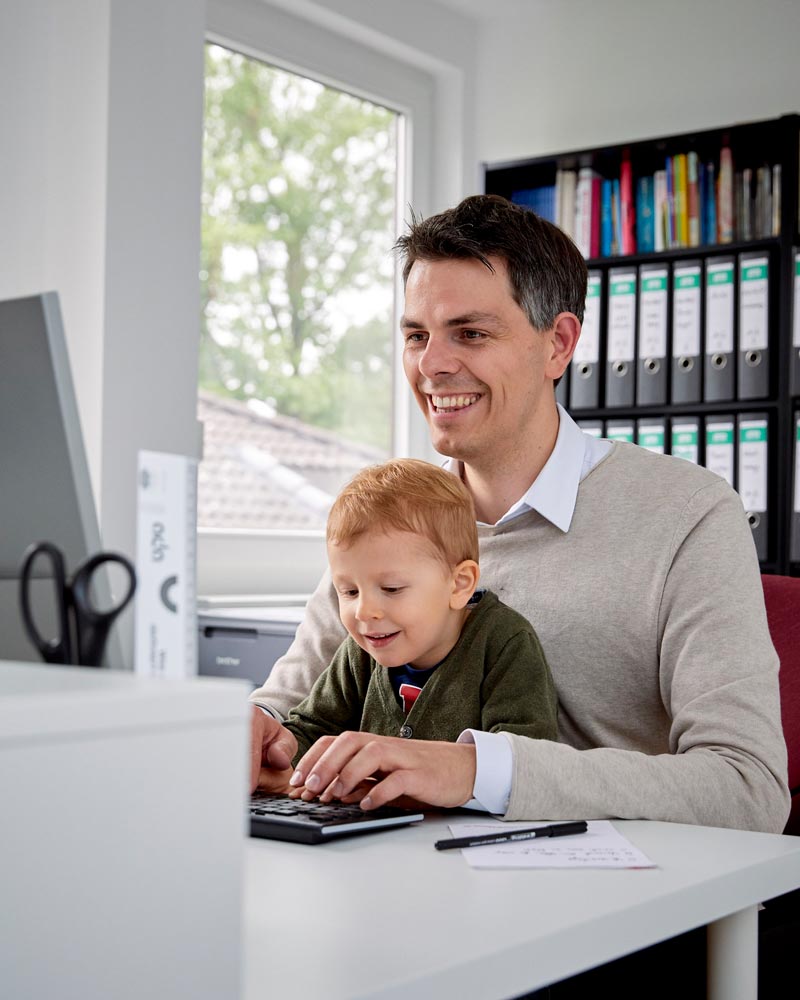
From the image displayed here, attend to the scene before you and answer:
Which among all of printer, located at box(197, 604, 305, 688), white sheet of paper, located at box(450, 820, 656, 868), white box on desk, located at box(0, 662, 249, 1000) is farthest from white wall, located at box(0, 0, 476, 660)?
white box on desk, located at box(0, 662, 249, 1000)

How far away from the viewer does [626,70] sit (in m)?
3.53

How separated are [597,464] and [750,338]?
154 cm

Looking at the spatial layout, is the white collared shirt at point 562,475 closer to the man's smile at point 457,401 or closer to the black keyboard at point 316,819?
the man's smile at point 457,401

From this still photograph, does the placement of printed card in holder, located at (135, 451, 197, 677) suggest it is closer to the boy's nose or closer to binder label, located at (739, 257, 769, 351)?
the boy's nose

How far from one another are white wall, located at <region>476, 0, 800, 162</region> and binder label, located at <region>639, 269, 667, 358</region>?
1.77 ft

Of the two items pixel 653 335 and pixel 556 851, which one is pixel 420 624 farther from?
pixel 653 335

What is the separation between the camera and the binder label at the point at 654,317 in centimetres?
313

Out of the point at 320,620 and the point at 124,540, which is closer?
the point at 320,620

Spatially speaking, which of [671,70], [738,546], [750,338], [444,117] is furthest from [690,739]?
[444,117]

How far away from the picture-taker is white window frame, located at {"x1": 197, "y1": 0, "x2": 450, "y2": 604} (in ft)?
10.3

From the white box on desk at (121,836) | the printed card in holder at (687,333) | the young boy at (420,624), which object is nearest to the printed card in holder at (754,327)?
the printed card in holder at (687,333)

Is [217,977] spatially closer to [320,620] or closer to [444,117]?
[320,620]

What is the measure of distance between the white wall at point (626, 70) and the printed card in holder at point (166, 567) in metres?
2.96

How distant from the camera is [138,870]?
0.55 metres
